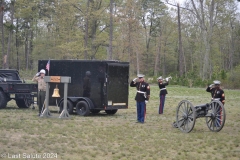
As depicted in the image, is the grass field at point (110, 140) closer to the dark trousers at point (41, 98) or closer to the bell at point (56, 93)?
the dark trousers at point (41, 98)

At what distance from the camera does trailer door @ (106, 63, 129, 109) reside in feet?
60.5

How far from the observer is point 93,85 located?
18.5m

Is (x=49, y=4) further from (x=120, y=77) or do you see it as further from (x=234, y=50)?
(x=120, y=77)

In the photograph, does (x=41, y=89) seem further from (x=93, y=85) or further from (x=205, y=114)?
(x=205, y=114)

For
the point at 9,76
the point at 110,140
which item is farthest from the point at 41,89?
the point at 110,140

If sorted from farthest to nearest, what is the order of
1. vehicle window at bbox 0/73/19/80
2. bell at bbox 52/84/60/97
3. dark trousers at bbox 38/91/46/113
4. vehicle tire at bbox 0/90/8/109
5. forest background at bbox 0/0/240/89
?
forest background at bbox 0/0/240/89
vehicle window at bbox 0/73/19/80
vehicle tire at bbox 0/90/8/109
dark trousers at bbox 38/91/46/113
bell at bbox 52/84/60/97

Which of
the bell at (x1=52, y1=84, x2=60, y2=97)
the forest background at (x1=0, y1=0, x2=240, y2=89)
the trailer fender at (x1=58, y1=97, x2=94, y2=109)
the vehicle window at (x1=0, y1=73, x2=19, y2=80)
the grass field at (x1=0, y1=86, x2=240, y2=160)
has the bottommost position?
the grass field at (x1=0, y1=86, x2=240, y2=160)

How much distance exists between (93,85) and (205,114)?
5755 mm

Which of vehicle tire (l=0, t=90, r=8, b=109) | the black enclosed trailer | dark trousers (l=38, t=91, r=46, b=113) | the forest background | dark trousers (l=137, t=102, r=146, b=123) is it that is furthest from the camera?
the forest background

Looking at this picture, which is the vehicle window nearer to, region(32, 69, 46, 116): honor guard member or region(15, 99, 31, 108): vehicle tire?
region(15, 99, 31, 108): vehicle tire

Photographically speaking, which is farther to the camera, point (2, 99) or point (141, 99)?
point (2, 99)

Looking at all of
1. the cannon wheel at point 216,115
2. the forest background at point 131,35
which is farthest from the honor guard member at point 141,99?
the forest background at point 131,35

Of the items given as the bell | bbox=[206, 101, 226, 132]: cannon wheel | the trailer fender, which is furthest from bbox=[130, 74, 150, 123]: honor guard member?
the bell

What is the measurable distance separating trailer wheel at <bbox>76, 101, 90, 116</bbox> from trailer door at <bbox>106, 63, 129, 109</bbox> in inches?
33.7
